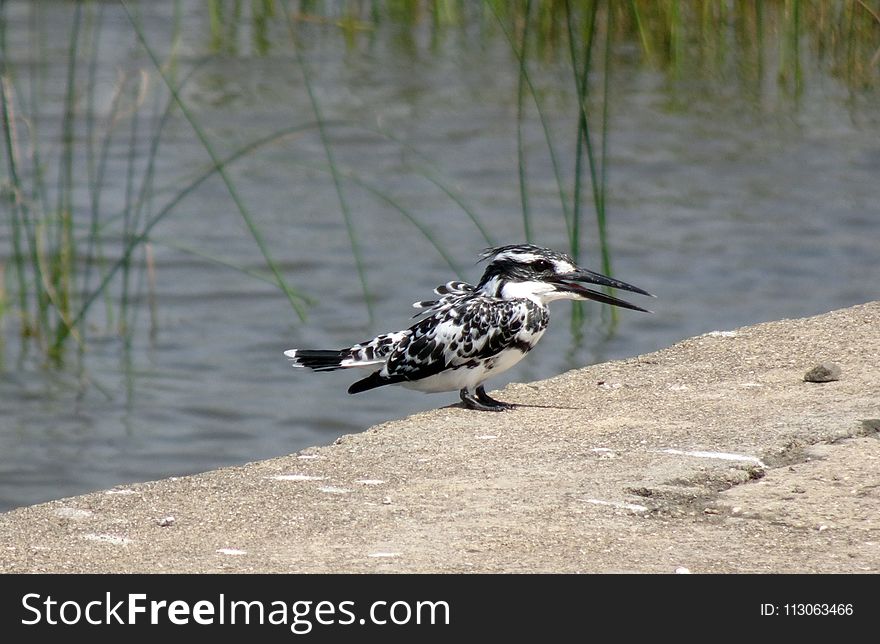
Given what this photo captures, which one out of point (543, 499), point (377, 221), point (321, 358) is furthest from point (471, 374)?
point (377, 221)

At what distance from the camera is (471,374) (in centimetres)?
489

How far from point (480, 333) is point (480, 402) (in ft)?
0.86

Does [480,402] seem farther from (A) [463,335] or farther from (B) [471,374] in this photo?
(A) [463,335]

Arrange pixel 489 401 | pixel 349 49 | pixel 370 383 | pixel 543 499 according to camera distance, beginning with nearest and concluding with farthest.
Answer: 1. pixel 543 499
2. pixel 489 401
3. pixel 370 383
4. pixel 349 49

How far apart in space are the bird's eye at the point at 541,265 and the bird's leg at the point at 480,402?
0.44 meters

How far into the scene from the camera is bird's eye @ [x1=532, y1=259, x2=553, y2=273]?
492 centimetres

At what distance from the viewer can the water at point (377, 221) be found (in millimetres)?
6211

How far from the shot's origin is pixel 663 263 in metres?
7.96

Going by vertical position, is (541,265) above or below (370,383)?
above

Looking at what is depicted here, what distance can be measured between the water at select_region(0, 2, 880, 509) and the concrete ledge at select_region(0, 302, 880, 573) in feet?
4.94

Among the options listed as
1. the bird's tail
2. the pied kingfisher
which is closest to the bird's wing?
the pied kingfisher

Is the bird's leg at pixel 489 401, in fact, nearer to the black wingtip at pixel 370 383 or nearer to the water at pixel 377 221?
the black wingtip at pixel 370 383
